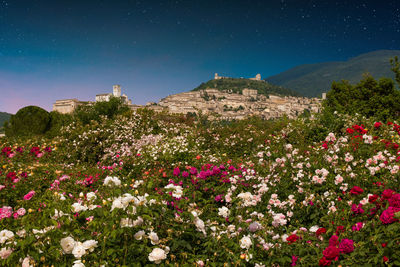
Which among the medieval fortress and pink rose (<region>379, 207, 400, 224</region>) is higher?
the medieval fortress

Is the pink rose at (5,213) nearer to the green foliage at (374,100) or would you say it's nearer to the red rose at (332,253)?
the red rose at (332,253)

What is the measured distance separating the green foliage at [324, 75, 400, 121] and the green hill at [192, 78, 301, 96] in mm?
134182

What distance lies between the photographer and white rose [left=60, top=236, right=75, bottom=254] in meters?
1.68

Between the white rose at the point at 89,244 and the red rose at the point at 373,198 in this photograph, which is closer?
the white rose at the point at 89,244

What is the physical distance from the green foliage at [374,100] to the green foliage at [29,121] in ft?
74.4

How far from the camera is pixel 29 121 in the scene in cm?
2045

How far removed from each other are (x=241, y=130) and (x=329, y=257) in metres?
7.90

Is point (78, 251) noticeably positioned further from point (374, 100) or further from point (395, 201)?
point (374, 100)

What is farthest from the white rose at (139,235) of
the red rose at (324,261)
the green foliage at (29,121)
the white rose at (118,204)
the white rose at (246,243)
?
the green foliage at (29,121)

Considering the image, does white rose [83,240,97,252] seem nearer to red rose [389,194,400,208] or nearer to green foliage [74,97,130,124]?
red rose [389,194,400,208]

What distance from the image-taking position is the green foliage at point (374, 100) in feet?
35.1

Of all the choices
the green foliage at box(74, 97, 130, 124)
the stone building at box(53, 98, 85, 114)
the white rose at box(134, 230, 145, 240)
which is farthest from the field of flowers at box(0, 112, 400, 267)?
the stone building at box(53, 98, 85, 114)

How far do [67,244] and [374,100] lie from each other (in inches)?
535

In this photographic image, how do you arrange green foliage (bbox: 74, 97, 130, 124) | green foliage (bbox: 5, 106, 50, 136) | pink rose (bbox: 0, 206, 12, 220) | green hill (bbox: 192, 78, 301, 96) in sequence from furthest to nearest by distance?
green hill (bbox: 192, 78, 301, 96)
green foliage (bbox: 5, 106, 50, 136)
green foliage (bbox: 74, 97, 130, 124)
pink rose (bbox: 0, 206, 12, 220)
